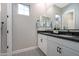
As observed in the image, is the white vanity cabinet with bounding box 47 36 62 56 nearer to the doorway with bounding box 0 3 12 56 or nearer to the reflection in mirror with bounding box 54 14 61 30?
the reflection in mirror with bounding box 54 14 61 30

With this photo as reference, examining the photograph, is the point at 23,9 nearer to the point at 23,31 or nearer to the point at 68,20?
the point at 23,31

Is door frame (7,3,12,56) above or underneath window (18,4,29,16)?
underneath

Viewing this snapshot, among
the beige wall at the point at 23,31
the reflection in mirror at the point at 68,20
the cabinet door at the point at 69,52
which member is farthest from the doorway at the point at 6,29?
the cabinet door at the point at 69,52

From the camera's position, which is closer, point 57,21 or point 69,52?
point 69,52

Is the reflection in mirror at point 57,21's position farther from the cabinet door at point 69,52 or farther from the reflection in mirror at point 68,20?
the cabinet door at point 69,52

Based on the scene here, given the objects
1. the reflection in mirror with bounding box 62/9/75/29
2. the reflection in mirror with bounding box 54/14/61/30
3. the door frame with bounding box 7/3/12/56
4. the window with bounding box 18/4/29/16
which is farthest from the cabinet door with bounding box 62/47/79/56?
the window with bounding box 18/4/29/16

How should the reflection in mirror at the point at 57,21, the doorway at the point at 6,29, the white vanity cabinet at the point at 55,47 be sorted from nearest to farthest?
the white vanity cabinet at the point at 55,47
the doorway at the point at 6,29
the reflection in mirror at the point at 57,21

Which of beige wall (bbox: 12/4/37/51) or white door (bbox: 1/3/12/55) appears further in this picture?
beige wall (bbox: 12/4/37/51)

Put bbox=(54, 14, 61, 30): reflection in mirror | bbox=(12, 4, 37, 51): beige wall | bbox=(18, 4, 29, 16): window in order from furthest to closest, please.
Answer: bbox=(18, 4, 29, 16): window → bbox=(12, 4, 37, 51): beige wall → bbox=(54, 14, 61, 30): reflection in mirror

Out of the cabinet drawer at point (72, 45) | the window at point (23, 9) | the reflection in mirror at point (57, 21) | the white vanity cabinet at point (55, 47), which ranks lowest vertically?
the white vanity cabinet at point (55, 47)

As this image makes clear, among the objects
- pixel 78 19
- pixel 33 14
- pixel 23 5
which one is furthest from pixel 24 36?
pixel 78 19

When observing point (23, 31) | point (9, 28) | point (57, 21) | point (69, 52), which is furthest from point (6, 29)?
point (69, 52)

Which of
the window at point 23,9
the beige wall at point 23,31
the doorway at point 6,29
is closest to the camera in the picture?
the doorway at point 6,29

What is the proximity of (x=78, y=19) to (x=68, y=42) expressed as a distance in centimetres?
104
